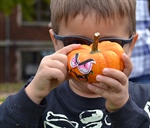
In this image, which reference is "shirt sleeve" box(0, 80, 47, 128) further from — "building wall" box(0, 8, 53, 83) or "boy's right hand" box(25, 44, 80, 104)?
"building wall" box(0, 8, 53, 83)

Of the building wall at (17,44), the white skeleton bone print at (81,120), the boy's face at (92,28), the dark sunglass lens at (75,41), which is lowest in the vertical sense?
the building wall at (17,44)

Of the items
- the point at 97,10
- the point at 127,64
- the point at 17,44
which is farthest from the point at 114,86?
the point at 17,44

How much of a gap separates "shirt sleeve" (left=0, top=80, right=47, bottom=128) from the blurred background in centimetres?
2162

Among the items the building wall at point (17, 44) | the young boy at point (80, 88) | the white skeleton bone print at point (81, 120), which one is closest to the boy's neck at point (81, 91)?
the young boy at point (80, 88)

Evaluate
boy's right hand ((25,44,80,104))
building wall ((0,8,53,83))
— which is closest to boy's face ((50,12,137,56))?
boy's right hand ((25,44,80,104))

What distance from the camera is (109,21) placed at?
193 cm

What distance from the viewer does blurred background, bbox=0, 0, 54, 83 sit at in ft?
77.0

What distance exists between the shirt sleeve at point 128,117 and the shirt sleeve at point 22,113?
34 centimetres

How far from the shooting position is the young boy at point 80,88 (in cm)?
170

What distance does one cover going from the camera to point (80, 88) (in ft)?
7.11

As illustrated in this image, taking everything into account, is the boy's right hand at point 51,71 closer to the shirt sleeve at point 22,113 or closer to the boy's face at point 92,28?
the shirt sleeve at point 22,113

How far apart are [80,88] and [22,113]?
42 centimetres

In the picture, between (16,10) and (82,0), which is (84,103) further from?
(16,10)

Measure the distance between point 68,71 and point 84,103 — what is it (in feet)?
1.51
